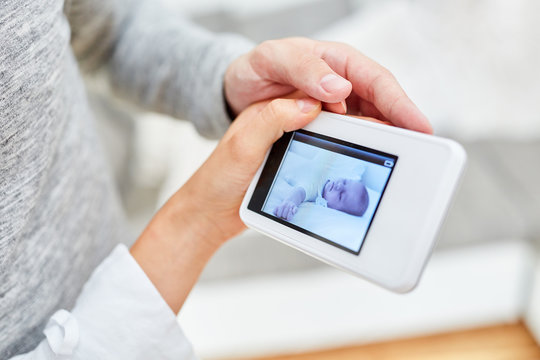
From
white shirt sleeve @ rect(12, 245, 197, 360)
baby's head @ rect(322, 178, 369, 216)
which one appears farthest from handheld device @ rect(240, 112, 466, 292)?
white shirt sleeve @ rect(12, 245, 197, 360)

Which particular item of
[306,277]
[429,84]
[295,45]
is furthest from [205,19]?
[295,45]

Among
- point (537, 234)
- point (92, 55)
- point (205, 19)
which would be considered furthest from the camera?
point (205, 19)

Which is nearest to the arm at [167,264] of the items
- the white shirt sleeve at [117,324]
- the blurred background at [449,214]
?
the white shirt sleeve at [117,324]

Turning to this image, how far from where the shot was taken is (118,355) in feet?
1.34

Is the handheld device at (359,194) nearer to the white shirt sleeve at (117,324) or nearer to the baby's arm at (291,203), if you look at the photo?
the baby's arm at (291,203)

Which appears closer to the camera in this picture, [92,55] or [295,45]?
[295,45]

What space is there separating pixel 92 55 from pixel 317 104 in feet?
1.22

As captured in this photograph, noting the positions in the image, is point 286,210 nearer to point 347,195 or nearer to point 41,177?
point 347,195

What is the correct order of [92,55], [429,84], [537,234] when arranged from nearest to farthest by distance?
1. [92,55]
2. [537,234]
3. [429,84]

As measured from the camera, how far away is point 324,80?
0.44m

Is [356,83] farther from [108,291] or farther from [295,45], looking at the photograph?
[108,291]

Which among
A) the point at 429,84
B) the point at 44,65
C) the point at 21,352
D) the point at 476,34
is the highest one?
the point at 476,34

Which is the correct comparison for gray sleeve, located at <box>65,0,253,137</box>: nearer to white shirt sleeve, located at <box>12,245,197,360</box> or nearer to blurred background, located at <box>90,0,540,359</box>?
white shirt sleeve, located at <box>12,245,197,360</box>

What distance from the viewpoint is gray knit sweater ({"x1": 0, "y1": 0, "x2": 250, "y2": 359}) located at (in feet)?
1.29
